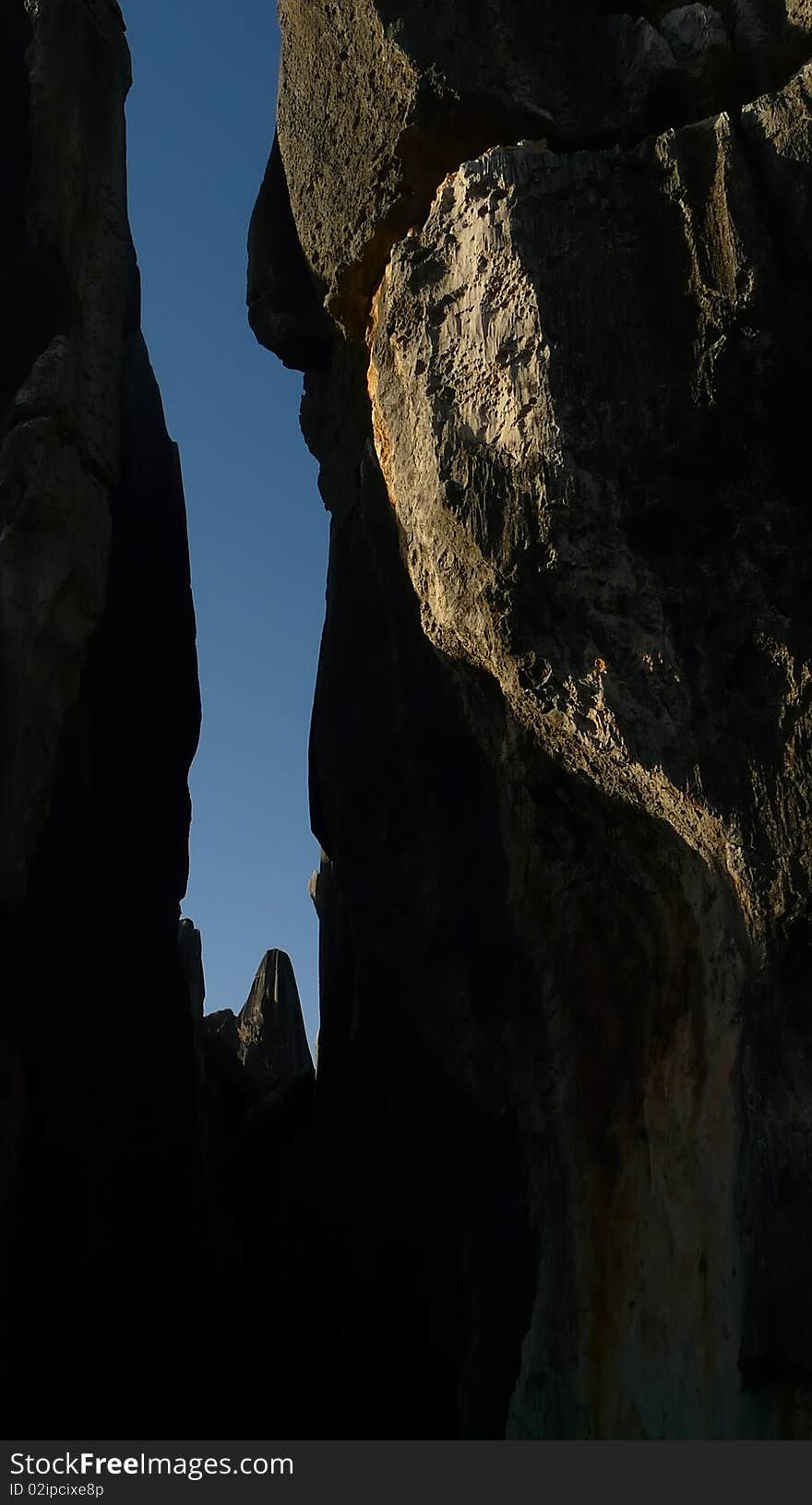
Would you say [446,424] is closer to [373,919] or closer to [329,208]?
[329,208]

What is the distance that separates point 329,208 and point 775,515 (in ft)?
9.72

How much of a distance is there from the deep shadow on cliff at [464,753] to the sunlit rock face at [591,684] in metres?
0.02

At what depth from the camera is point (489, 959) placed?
22.8ft

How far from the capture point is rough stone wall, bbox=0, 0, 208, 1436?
7.42 meters

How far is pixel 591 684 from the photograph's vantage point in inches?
219

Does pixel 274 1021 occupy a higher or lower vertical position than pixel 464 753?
higher

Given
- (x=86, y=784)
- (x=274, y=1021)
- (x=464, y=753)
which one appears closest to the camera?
(x=464, y=753)

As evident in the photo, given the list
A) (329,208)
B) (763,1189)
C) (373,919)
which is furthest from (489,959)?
(329,208)

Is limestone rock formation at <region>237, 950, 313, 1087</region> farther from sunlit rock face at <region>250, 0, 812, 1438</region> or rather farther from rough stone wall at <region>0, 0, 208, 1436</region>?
sunlit rock face at <region>250, 0, 812, 1438</region>

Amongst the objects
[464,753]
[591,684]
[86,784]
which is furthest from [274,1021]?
[591,684]

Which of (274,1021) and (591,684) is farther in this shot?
(274,1021)

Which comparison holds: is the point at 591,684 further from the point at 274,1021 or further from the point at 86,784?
the point at 274,1021

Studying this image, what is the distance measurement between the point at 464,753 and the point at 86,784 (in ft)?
6.97

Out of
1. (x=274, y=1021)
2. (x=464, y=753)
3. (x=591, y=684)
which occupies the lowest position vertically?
(x=591, y=684)
